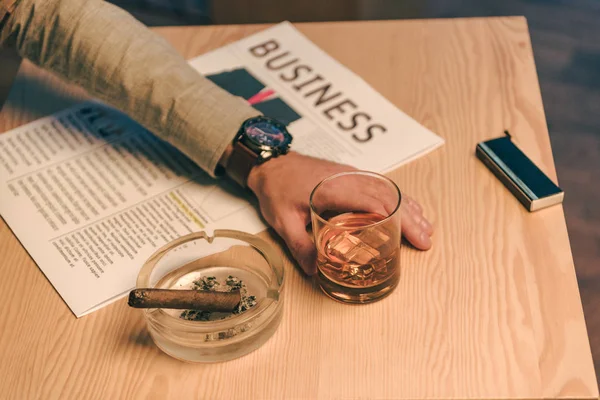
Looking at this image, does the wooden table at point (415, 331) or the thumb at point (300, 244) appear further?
the thumb at point (300, 244)

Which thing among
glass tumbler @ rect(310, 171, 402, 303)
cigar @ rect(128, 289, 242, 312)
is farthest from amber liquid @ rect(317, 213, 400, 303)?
cigar @ rect(128, 289, 242, 312)

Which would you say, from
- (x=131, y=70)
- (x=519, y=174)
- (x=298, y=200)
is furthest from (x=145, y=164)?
(x=519, y=174)

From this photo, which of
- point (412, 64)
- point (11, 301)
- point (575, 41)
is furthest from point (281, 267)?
point (575, 41)

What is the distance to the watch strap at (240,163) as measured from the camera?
94 cm

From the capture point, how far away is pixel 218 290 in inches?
30.8

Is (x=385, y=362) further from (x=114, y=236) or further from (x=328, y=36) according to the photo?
(x=328, y=36)

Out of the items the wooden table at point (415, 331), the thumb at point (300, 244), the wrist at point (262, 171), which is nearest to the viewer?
the wooden table at point (415, 331)

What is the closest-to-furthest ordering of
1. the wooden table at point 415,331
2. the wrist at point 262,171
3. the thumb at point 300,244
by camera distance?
the wooden table at point 415,331 < the thumb at point 300,244 < the wrist at point 262,171

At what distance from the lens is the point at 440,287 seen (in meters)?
0.80

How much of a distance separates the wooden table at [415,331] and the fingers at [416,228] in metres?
0.01

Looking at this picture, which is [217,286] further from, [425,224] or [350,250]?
[425,224]

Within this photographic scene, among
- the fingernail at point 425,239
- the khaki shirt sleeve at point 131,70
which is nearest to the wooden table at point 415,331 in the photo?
the fingernail at point 425,239

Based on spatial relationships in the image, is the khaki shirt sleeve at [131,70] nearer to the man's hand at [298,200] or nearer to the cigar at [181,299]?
the man's hand at [298,200]

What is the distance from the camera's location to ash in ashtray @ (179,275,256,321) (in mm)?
747
